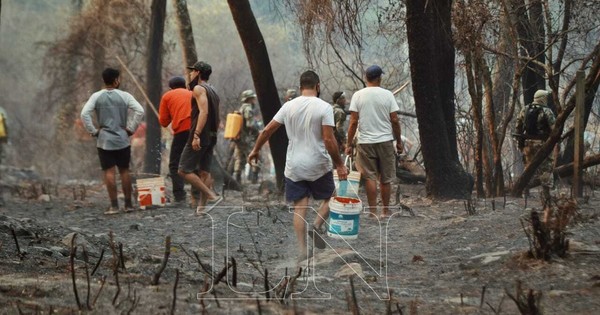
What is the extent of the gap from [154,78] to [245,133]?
3.36 m

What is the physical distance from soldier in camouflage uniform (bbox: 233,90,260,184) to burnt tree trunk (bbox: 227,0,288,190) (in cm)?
363

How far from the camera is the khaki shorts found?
1046 centimetres

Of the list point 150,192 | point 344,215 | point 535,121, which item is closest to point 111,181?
point 150,192

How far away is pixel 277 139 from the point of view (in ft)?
47.4

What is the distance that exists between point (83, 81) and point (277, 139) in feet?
52.6

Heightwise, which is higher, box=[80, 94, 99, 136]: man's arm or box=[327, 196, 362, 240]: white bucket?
box=[80, 94, 99, 136]: man's arm

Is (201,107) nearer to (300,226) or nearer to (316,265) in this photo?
(300,226)

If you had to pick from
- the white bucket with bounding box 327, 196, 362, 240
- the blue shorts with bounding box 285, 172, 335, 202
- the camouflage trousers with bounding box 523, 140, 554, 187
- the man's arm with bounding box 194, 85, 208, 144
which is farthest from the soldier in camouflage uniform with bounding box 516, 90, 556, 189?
the blue shorts with bounding box 285, 172, 335, 202

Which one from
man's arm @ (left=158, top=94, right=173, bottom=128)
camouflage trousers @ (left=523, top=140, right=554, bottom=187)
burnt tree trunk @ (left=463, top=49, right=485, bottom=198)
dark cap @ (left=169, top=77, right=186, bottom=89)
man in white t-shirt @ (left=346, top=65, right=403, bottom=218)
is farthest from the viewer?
camouflage trousers @ (left=523, top=140, right=554, bottom=187)

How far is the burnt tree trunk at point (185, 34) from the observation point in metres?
16.8

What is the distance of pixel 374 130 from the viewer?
10.4 metres

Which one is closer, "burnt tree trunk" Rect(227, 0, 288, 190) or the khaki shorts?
the khaki shorts

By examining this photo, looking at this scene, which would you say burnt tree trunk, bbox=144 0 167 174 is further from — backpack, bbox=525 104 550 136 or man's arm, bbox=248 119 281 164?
man's arm, bbox=248 119 281 164

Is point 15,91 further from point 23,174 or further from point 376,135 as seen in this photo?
point 376,135
